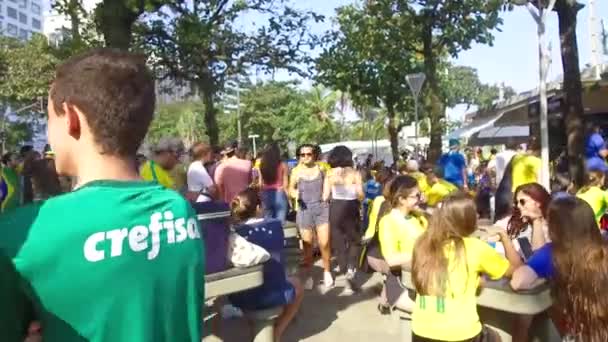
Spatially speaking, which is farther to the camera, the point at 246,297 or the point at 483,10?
the point at 483,10

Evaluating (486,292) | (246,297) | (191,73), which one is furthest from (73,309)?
(191,73)

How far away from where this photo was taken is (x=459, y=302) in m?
3.49

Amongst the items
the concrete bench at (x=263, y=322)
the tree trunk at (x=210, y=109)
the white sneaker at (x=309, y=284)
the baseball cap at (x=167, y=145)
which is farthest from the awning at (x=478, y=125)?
the concrete bench at (x=263, y=322)

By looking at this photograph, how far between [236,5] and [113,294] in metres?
16.7

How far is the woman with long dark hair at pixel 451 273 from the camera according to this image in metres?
3.48

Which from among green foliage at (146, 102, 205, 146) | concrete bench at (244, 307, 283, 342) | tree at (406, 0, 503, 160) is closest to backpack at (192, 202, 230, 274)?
concrete bench at (244, 307, 283, 342)

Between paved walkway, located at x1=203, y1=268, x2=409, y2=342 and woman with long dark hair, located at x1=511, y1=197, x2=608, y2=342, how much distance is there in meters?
1.41

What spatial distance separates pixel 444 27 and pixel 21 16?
131 m

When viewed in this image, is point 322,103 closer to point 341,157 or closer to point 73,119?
point 341,157

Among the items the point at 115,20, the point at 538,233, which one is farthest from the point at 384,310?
the point at 115,20

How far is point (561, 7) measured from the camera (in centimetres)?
809

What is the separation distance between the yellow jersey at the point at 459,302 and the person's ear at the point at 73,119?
2.44m

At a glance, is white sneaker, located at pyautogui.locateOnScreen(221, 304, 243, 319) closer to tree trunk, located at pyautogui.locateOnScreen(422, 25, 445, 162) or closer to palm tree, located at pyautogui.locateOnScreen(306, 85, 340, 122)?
tree trunk, located at pyautogui.locateOnScreen(422, 25, 445, 162)

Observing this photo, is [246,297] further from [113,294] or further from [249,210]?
[113,294]
